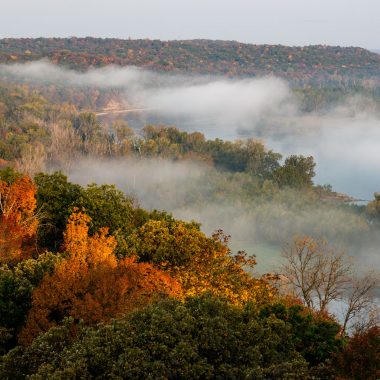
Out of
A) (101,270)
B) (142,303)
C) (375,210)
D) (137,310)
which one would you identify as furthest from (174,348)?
(375,210)

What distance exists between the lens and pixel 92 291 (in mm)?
21875

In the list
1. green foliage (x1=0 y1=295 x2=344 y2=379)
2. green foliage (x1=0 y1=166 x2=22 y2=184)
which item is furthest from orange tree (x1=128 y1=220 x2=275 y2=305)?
green foliage (x1=0 y1=166 x2=22 y2=184)

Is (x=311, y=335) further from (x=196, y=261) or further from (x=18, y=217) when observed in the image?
(x=18, y=217)

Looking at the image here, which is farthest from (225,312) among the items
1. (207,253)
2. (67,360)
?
(207,253)

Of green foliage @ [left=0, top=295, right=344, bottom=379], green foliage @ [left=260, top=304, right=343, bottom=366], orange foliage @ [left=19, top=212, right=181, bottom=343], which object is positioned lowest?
orange foliage @ [left=19, top=212, right=181, bottom=343]

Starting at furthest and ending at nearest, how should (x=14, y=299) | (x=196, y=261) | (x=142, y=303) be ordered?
1. (x=196, y=261)
2. (x=14, y=299)
3. (x=142, y=303)

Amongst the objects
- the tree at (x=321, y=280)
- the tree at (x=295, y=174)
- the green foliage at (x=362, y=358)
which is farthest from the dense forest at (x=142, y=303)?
the tree at (x=295, y=174)

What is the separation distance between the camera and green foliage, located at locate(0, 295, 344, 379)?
13508 mm

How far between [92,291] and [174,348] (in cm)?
858

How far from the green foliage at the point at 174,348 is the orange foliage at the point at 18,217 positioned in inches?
494

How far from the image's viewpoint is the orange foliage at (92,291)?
66.5 feet

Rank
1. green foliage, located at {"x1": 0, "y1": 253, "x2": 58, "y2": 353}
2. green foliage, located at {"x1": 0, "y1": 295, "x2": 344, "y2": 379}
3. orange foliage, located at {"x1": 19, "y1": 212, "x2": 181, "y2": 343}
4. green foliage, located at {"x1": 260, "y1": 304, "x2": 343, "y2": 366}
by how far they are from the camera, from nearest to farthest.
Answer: green foliage, located at {"x1": 0, "y1": 295, "x2": 344, "y2": 379} → green foliage, located at {"x1": 260, "y1": 304, "x2": 343, "y2": 366} → orange foliage, located at {"x1": 19, "y1": 212, "x2": 181, "y2": 343} → green foliage, located at {"x1": 0, "y1": 253, "x2": 58, "y2": 353}

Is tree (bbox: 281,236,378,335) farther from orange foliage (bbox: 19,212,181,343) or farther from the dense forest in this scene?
orange foliage (bbox: 19,212,181,343)

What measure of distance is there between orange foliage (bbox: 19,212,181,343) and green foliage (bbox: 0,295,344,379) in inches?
115
